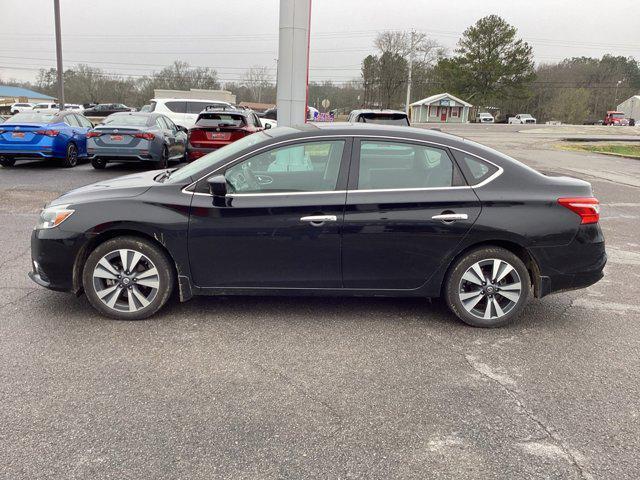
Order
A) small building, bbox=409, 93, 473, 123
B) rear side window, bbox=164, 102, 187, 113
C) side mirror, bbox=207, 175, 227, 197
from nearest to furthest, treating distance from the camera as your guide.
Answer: side mirror, bbox=207, 175, 227, 197, rear side window, bbox=164, 102, 187, 113, small building, bbox=409, 93, 473, 123

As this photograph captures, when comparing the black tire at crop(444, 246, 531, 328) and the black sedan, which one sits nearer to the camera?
the black sedan

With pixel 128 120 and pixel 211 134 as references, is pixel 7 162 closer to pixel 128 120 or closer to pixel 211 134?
pixel 128 120

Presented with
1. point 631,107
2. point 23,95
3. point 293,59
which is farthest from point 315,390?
point 23,95

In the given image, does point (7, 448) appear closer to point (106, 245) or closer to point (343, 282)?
point (106, 245)

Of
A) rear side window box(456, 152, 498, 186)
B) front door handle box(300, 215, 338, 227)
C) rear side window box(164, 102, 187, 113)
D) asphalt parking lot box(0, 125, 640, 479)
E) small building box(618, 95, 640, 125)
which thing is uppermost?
small building box(618, 95, 640, 125)

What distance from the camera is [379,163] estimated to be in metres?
4.43

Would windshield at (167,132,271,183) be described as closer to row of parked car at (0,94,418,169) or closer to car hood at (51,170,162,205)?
car hood at (51,170,162,205)

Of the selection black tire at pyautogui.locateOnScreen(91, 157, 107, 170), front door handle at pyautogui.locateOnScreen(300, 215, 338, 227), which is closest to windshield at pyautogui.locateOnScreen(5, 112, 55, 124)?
black tire at pyautogui.locateOnScreen(91, 157, 107, 170)

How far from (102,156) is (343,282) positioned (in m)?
10.4

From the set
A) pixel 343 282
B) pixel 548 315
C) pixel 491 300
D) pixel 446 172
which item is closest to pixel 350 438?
pixel 343 282

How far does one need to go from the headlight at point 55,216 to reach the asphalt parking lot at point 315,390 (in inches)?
30.3

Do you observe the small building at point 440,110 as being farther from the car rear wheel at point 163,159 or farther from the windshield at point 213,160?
the windshield at point 213,160

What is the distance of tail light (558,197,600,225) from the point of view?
4.46 meters

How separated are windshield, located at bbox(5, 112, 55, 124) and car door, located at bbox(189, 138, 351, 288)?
11542mm
